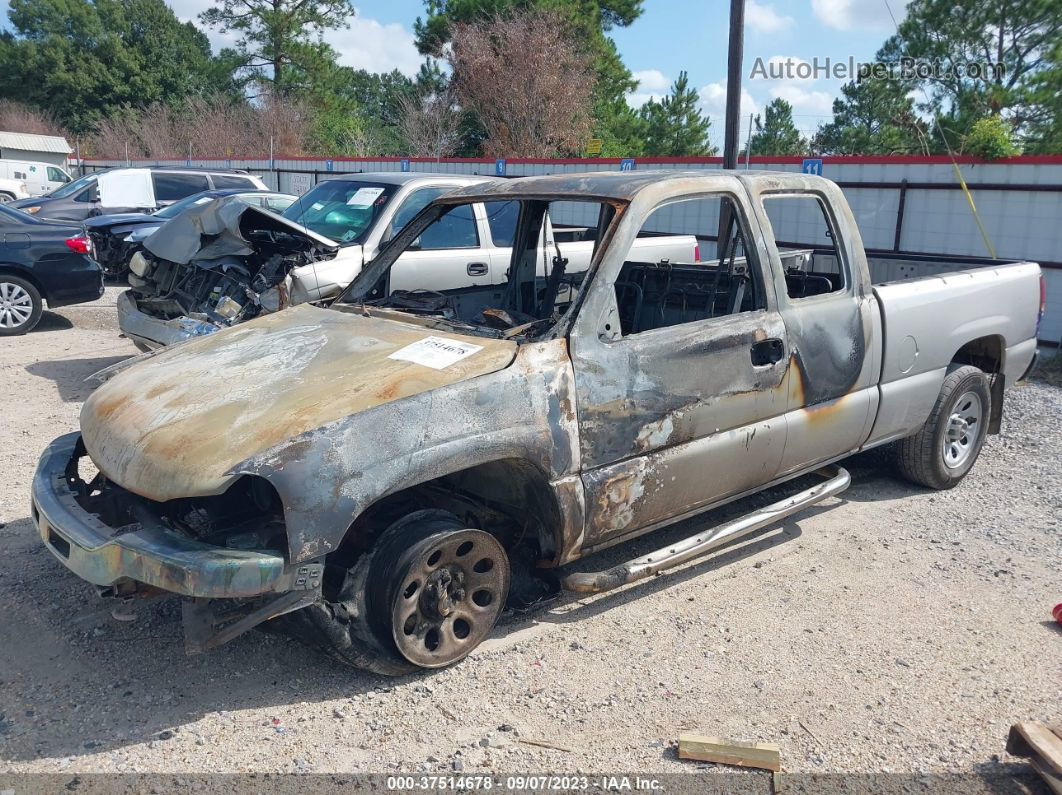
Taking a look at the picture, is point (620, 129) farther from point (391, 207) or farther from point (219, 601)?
point (219, 601)

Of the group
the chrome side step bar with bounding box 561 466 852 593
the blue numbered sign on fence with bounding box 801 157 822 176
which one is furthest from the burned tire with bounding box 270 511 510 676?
the blue numbered sign on fence with bounding box 801 157 822 176

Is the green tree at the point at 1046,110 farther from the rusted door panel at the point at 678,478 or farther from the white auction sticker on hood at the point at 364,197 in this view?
the rusted door panel at the point at 678,478

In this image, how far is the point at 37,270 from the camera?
10.1 metres

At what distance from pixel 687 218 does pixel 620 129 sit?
2097 centimetres

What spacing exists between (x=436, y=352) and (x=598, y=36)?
31.5 metres

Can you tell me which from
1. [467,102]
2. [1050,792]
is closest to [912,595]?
[1050,792]

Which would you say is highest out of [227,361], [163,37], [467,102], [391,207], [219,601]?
[163,37]

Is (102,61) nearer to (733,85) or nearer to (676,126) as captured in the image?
(676,126)

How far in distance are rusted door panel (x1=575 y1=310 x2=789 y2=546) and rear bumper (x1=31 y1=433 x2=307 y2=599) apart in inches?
51.8

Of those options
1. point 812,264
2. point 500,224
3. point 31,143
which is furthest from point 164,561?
point 31,143

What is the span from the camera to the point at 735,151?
11.3 metres

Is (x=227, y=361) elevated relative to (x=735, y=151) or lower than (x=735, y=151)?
lower

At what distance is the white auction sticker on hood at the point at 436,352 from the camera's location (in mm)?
3502

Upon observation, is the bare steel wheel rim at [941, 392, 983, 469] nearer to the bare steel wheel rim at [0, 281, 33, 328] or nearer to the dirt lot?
the dirt lot
